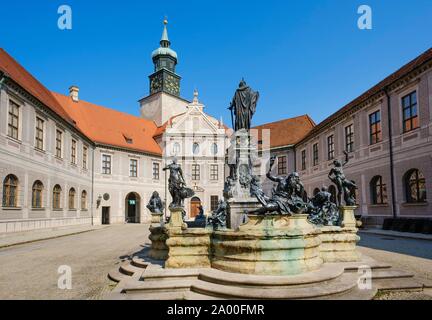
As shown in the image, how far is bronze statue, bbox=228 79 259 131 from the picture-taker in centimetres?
996

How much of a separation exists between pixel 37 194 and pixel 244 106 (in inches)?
656

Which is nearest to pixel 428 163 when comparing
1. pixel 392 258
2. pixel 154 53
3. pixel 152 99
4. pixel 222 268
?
pixel 392 258

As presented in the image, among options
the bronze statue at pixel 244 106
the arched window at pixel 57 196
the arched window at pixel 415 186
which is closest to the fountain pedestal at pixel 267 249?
the bronze statue at pixel 244 106

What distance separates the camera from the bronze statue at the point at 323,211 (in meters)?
9.62

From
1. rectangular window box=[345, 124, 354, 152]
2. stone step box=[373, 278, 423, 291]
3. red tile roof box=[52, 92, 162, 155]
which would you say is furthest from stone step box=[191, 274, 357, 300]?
red tile roof box=[52, 92, 162, 155]

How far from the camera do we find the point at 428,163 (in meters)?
16.2

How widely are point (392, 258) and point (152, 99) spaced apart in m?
40.5

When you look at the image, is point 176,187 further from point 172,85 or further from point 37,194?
point 172,85

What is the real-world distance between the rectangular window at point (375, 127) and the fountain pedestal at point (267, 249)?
16.4 meters

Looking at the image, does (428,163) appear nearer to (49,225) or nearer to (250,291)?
(250,291)

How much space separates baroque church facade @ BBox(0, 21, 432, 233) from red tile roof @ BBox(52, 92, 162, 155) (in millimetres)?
153

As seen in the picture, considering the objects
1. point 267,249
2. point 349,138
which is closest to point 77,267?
point 267,249

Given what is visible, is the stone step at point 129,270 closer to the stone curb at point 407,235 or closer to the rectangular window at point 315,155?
the stone curb at point 407,235
